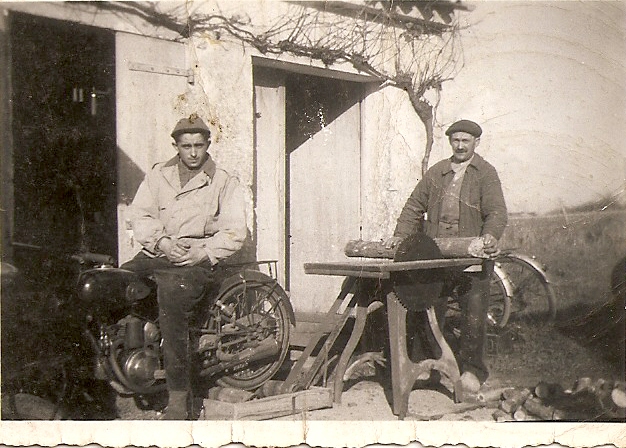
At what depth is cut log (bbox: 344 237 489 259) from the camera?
4.36 metres

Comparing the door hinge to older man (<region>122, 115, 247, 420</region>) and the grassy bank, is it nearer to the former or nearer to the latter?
older man (<region>122, 115, 247, 420</region>)

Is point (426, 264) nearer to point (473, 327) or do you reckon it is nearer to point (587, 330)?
point (473, 327)

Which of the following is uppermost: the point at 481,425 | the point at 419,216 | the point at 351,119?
the point at 351,119

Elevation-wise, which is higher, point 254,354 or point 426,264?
point 426,264

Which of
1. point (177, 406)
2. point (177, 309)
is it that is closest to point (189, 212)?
point (177, 309)

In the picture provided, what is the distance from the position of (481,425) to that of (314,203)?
2.39 meters

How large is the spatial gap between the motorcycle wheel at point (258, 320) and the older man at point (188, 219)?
21 centimetres

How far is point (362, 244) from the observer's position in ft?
14.9

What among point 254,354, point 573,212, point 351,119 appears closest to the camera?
point 254,354

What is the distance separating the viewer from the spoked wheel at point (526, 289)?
5.42 m

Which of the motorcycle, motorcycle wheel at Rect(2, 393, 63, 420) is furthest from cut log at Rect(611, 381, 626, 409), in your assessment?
motorcycle wheel at Rect(2, 393, 63, 420)

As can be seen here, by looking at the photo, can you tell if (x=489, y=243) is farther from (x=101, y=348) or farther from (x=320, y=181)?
(x=101, y=348)

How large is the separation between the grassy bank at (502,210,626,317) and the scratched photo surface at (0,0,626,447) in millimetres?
24

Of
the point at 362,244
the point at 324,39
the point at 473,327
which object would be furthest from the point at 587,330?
the point at 324,39
